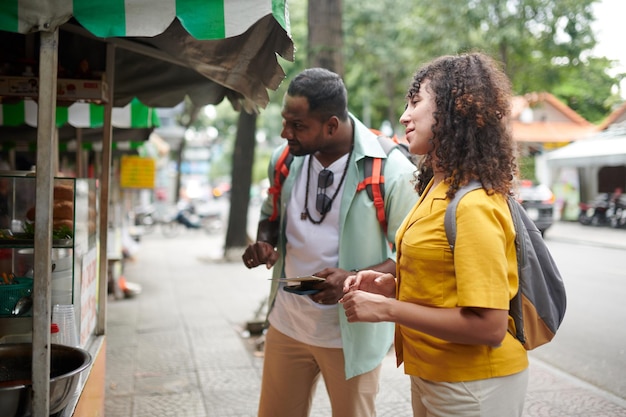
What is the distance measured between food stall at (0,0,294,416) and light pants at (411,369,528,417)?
1.44 metres

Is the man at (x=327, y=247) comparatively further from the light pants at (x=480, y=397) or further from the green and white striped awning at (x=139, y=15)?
the light pants at (x=480, y=397)

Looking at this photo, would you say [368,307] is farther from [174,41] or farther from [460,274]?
[174,41]

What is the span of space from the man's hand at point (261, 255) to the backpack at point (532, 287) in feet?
4.60

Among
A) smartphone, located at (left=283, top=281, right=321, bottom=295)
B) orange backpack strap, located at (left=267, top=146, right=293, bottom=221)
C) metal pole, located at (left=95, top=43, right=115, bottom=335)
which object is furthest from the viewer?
metal pole, located at (left=95, top=43, right=115, bottom=335)

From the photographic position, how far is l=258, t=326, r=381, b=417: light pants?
2717 millimetres

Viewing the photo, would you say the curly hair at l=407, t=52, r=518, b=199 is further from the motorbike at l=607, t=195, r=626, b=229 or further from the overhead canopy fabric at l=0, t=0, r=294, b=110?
the motorbike at l=607, t=195, r=626, b=229

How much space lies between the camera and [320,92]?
2768 mm

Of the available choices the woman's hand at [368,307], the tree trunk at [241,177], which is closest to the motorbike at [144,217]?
the tree trunk at [241,177]

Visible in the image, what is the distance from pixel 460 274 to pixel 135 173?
10.8 m

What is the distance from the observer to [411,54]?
799 inches

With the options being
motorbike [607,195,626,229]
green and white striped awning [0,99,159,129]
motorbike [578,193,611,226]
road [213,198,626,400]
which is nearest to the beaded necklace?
green and white striped awning [0,99,159,129]

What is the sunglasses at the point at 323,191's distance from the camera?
286cm

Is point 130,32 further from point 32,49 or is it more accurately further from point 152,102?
point 152,102

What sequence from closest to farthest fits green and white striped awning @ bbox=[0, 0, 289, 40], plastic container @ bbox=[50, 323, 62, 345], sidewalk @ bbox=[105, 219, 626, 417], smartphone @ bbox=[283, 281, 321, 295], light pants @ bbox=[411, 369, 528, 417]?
light pants @ bbox=[411, 369, 528, 417] < green and white striped awning @ bbox=[0, 0, 289, 40] < smartphone @ bbox=[283, 281, 321, 295] < plastic container @ bbox=[50, 323, 62, 345] < sidewalk @ bbox=[105, 219, 626, 417]
